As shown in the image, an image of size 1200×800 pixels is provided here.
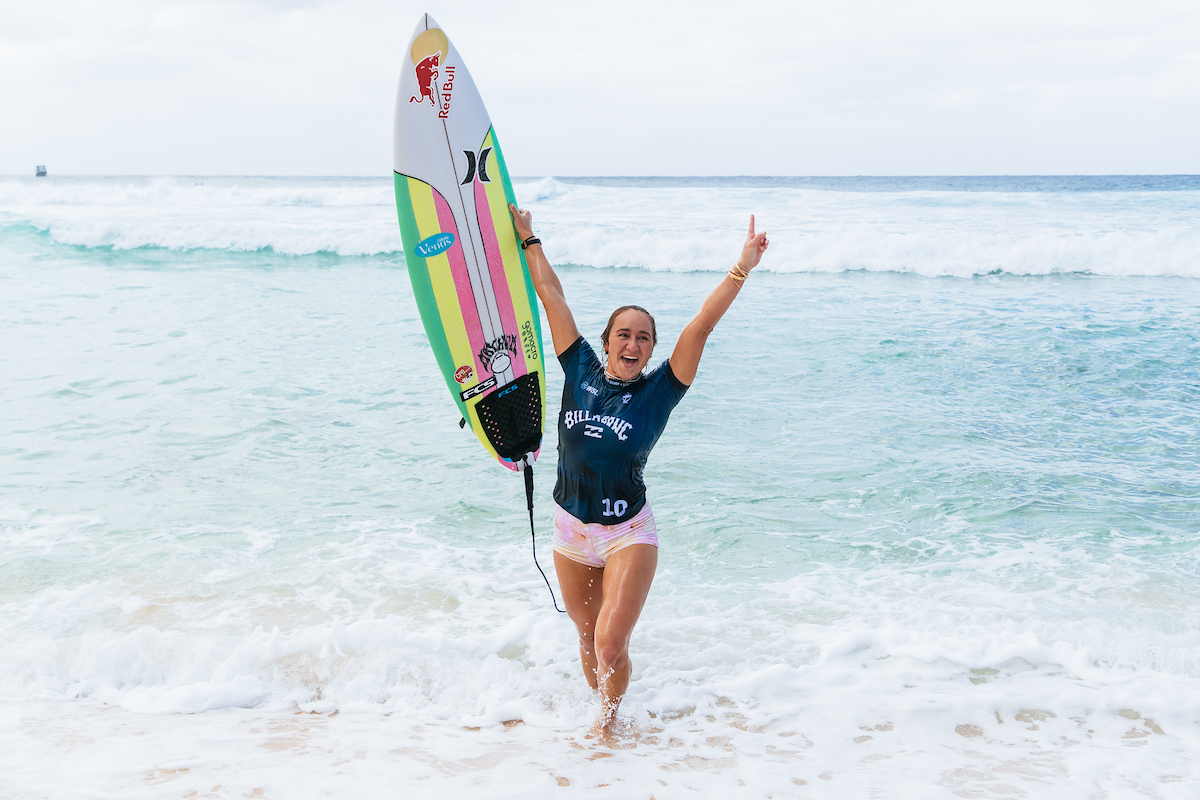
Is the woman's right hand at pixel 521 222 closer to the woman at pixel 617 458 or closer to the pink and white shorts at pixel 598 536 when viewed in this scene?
the woman at pixel 617 458

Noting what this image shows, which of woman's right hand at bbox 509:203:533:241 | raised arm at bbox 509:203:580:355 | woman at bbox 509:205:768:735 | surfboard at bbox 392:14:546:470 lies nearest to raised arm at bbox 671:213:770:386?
woman at bbox 509:205:768:735

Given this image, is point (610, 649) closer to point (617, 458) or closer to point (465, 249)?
point (617, 458)

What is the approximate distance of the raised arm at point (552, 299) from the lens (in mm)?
3100

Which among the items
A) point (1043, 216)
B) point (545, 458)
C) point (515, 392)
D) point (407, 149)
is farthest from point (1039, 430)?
point (1043, 216)

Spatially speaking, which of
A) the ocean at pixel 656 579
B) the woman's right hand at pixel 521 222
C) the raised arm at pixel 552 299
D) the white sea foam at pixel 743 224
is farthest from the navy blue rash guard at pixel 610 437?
the white sea foam at pixel 743 224

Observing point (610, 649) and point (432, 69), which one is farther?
point (432, 69)

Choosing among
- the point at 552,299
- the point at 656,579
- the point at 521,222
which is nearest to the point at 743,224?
the point at 656,579

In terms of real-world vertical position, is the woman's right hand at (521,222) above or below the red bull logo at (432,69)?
below

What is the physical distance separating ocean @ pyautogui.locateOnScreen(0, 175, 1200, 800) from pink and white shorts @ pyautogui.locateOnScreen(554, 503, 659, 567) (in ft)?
2.43

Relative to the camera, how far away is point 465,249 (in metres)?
3.90

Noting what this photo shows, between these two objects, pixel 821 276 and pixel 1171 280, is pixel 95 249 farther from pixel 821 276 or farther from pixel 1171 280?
pixel 1171 280

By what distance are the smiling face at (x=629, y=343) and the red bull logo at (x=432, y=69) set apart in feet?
5.37

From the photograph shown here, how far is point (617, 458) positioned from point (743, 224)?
829 inches

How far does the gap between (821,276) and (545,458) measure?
484 inches
